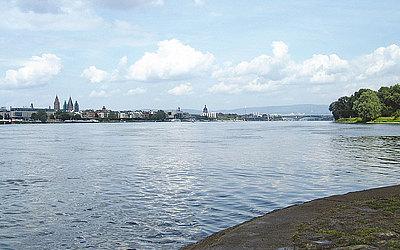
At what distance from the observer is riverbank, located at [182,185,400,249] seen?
918cm

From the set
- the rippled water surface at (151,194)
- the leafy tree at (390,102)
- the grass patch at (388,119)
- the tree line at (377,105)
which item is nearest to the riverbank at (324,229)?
the rippled water surface at (151,194)

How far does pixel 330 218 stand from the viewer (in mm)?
12188

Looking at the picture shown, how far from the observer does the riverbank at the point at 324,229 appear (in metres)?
9.18

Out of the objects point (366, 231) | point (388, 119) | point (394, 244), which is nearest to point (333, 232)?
point (366, 231)

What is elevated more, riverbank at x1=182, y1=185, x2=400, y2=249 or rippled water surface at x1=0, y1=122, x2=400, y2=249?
riverbank at x1=182, y1=185, x2=400, y2=249

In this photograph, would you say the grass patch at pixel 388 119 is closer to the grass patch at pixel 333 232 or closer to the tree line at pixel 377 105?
the tree line at pixel 377 105

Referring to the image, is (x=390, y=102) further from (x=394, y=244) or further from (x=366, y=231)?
(x=394, y=244)

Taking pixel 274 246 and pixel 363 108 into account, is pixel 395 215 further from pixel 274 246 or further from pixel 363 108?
pixel 363 108

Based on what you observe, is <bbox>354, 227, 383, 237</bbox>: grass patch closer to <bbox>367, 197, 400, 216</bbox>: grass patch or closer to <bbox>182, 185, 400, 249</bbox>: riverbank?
<bbox>182, 185, 400, 249</bbox>: riverbank

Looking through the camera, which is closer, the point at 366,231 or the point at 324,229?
the point at 366,231

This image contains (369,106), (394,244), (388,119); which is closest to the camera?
(394,244)

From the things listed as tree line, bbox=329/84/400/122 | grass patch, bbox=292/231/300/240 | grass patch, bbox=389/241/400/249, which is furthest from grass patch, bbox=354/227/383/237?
tree line, bbox=329/84/400/122

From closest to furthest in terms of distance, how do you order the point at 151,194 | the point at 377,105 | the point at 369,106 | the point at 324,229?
1. the point at 324,229
2. the point at 151,194
3. the point at 369,106
4. the point at 377,105

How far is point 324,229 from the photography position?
34.9ft
